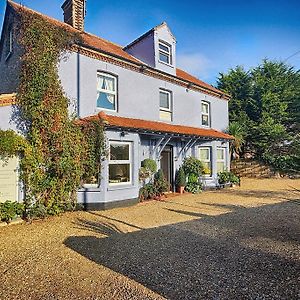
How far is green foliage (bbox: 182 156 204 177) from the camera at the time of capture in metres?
16.6

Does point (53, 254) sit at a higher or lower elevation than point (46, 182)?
lower

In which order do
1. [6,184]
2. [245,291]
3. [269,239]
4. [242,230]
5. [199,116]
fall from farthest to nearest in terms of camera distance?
[199,116], [6,184], [242,230], [269,239], [245,291]

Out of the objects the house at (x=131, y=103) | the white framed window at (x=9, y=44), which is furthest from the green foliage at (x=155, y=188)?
the white framed window at (x=9, y=44)

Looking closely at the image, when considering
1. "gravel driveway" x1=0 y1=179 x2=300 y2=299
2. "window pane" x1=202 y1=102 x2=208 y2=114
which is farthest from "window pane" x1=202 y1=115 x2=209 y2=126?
"gravel driveway" x1=0 y1=179 x2=300 y2=299

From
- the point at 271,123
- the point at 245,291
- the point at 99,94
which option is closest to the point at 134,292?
the point at 245,291

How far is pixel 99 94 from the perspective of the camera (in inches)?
521

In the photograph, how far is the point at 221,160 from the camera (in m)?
19.6

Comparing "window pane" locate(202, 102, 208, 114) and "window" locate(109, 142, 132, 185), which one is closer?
"window" locate(109, 142, 132, 185)

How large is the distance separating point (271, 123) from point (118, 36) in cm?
1669

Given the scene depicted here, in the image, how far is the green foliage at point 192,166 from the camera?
16.6 metres

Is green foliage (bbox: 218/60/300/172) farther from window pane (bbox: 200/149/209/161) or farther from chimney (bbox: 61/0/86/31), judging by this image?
chimney (bbox: 61/0/86/31)

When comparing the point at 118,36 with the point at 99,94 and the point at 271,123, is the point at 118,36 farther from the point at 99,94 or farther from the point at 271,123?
the point at 271,123

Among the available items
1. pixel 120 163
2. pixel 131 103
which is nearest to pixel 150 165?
pixel 120 163

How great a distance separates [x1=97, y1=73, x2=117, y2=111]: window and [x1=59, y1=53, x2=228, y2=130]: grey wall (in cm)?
26
